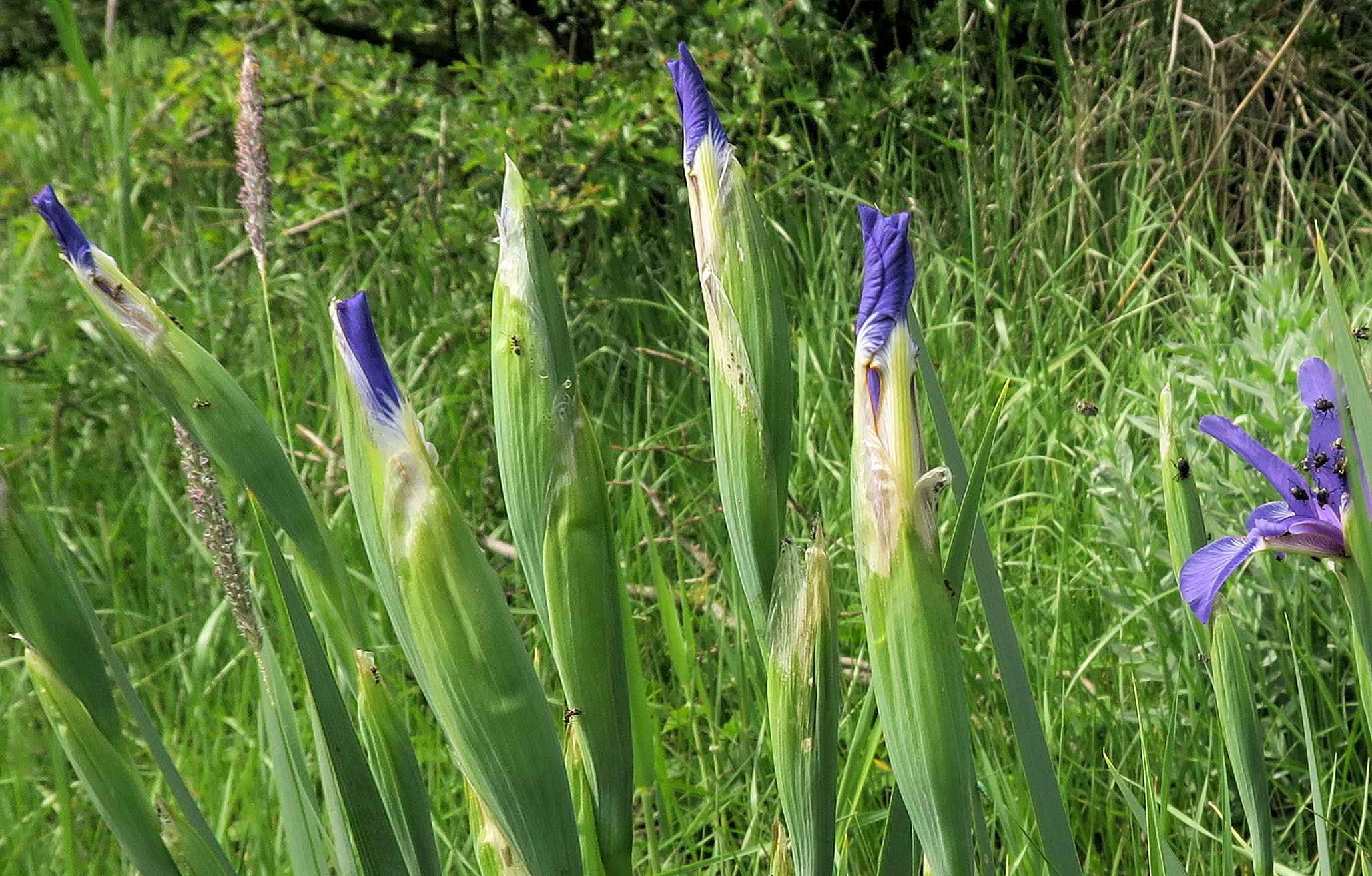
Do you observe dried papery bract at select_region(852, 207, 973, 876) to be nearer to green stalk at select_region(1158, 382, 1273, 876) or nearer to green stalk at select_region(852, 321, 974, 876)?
green stalk at select_region(852, 321, 974, 876)

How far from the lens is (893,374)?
0.48m

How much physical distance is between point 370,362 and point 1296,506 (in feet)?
1.63

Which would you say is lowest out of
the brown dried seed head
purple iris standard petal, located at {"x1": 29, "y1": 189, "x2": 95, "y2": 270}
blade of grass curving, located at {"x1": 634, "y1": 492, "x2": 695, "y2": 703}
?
blade of grass curving, located at {"x1": 634, "y1": 492, "x2": 695, "y2": 703}

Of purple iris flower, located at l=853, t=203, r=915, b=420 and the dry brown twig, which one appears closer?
purple iris flower, located at l=853, t=203, r=915, b=420

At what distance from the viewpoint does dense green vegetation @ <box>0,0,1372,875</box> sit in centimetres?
119

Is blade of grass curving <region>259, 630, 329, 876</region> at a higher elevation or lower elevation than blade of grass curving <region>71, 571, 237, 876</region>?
lower

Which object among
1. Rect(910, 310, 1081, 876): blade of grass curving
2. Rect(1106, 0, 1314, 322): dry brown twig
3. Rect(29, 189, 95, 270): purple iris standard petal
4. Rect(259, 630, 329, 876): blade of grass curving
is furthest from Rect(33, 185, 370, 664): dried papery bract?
Rect(1106, 0, 1314, 322): dry brown twig

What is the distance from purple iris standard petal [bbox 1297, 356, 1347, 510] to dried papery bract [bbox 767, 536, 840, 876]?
0.97 ft

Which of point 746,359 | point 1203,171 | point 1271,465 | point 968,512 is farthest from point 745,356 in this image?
point 1203,171

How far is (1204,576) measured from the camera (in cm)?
62

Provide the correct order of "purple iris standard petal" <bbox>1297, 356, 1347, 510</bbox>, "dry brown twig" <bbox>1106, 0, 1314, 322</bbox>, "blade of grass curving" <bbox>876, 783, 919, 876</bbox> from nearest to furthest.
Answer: "blade of grass curving" <bbox>876, 783, 919, 876</bbox>
"purple iris standard petal" <bbox>1297, 356, 1347, 510</bbox>
"dry brown twig" <bbox>1106, 0, 1314, 322</bbox>

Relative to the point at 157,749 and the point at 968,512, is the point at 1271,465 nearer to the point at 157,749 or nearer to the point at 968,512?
the point at 968,512

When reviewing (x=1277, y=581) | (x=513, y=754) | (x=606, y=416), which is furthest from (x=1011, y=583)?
(x=513, y=754)

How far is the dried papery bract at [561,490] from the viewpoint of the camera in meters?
0.50
